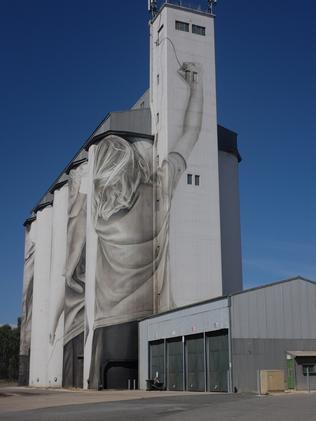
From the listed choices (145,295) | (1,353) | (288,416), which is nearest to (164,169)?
(145,295)

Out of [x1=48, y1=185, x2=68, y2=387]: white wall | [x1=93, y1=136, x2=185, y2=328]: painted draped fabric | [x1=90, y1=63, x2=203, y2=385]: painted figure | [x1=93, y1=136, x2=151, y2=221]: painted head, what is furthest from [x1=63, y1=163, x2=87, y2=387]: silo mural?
[x1=93, y1=136, x2=151, y2=221]: painted head

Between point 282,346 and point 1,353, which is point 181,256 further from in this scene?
point 1,353

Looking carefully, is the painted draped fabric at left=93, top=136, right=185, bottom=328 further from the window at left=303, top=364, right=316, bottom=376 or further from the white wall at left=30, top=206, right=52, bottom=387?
the white wall at left=30, top=206, right=52, bottom=387

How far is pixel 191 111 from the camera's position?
5981 centimetres

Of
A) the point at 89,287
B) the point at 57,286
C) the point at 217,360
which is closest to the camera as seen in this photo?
the point at 217,360

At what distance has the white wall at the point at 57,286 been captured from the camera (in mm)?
70438

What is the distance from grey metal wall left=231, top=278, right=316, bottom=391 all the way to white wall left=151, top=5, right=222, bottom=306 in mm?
15341

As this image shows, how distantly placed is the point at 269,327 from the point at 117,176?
24098mm

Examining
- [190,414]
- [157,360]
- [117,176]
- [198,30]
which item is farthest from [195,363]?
[198,30]

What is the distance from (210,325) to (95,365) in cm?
1647

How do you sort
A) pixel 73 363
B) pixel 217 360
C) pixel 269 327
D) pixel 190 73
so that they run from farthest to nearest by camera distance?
pixel 73 363 → pixel 190 73 → pixel 217 360 → pixel 269 327

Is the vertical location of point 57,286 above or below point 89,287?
above

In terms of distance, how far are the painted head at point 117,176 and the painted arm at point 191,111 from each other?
163 inches

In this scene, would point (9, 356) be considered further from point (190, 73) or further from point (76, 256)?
point (190, 73)
